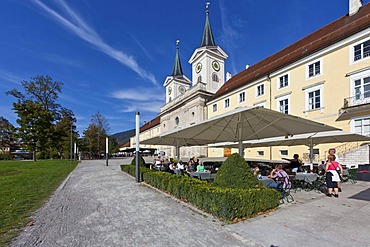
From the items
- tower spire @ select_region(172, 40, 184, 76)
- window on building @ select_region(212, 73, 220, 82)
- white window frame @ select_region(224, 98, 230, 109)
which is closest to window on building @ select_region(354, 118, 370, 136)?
white window frame @ select_region(224, 98, 230, 109)

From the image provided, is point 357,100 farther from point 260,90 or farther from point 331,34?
point 260,90

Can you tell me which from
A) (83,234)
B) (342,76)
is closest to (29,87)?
(83,234)

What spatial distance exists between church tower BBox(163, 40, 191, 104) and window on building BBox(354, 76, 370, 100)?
144 ft

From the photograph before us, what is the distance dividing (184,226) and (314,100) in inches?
896

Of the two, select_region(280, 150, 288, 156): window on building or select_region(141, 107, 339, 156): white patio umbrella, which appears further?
select_region(280, 150, 288, 156): window on building

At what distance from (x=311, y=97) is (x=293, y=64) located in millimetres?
4508

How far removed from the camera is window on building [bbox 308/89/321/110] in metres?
21.8

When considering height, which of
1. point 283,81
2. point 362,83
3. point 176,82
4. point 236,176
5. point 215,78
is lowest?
point 236,176

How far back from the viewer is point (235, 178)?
20.4 ft

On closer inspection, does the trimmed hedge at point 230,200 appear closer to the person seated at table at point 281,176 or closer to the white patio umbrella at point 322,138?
the person seated at table at point 281,176

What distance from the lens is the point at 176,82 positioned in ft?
Result: 200

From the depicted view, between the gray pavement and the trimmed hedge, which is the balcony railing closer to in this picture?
the gray pavement

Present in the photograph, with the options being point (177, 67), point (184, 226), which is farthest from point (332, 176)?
point (177, 67)

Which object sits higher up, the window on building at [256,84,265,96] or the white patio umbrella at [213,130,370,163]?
the window on building at [256,84,265,96]
